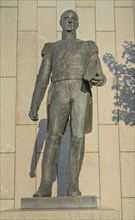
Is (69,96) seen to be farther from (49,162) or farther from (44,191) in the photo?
(44,191)

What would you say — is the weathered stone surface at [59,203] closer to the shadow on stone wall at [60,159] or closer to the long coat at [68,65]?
the long coat at [68,65]

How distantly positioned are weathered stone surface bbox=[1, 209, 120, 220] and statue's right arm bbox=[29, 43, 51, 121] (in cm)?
125

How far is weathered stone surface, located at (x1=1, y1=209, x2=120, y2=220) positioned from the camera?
4.41 meters

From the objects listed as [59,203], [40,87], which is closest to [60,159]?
[40,87]

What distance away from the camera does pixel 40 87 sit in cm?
540

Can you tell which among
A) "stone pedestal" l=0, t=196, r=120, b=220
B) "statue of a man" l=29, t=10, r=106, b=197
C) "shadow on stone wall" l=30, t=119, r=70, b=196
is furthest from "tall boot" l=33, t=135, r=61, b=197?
"shadow on stone wall" l=30, t=119, r=70, b=196

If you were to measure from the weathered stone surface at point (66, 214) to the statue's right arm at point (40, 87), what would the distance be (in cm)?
125

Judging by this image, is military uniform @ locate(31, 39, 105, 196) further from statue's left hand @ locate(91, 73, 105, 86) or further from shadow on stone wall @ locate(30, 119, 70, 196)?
shadow on stone wall @ locate(30, 119, 70, 196)

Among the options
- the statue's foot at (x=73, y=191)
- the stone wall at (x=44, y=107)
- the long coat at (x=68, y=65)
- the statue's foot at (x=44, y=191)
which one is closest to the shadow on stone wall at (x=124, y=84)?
the stone wall at (x=44, y=107)

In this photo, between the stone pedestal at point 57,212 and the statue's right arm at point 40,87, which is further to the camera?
the statue's right arm at point 40,87

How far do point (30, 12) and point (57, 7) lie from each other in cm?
47

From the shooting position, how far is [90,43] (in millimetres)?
5527

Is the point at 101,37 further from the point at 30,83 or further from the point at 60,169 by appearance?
the point at 60,169

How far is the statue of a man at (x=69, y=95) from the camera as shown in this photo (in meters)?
5.05
